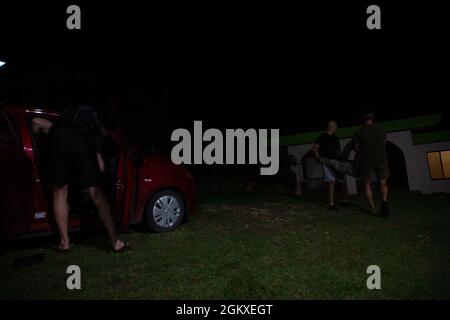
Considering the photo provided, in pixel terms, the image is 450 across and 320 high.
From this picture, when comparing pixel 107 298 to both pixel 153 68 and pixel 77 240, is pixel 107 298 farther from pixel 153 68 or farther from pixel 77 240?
pixel 153 68

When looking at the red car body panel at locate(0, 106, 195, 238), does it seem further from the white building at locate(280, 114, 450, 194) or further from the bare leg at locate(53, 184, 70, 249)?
the white building at locate(280, 114, 450, 194)

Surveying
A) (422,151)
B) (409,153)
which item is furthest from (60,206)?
(422,151)

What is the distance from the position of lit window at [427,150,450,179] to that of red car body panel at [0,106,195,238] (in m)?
9.89

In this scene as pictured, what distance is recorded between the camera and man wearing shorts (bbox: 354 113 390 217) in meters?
5.37

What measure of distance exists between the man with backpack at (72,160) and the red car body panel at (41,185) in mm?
211

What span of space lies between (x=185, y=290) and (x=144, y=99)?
1570 centimetres

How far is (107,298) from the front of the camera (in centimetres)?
227

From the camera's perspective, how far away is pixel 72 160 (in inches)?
130

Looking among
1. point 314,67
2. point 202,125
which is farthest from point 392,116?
point 202,125

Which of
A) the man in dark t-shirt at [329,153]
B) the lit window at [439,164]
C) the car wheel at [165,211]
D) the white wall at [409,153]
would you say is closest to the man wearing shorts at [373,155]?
the man in dark t-shirt at [329,153]

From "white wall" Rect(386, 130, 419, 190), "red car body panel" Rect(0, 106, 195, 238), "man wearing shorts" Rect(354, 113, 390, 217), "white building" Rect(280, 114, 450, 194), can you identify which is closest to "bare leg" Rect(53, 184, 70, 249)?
"red car body panel" Rect(0, 106, 195, 238)

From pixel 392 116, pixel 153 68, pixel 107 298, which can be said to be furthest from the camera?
pixel 153 68

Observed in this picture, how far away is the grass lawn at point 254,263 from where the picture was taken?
2.35 m

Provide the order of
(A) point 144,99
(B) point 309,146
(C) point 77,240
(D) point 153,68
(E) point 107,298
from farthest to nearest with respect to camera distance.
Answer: (D) point 153,68, (A) point 144,99, (B) point 309,146, (C) point 77,240, (E) point 107,298
